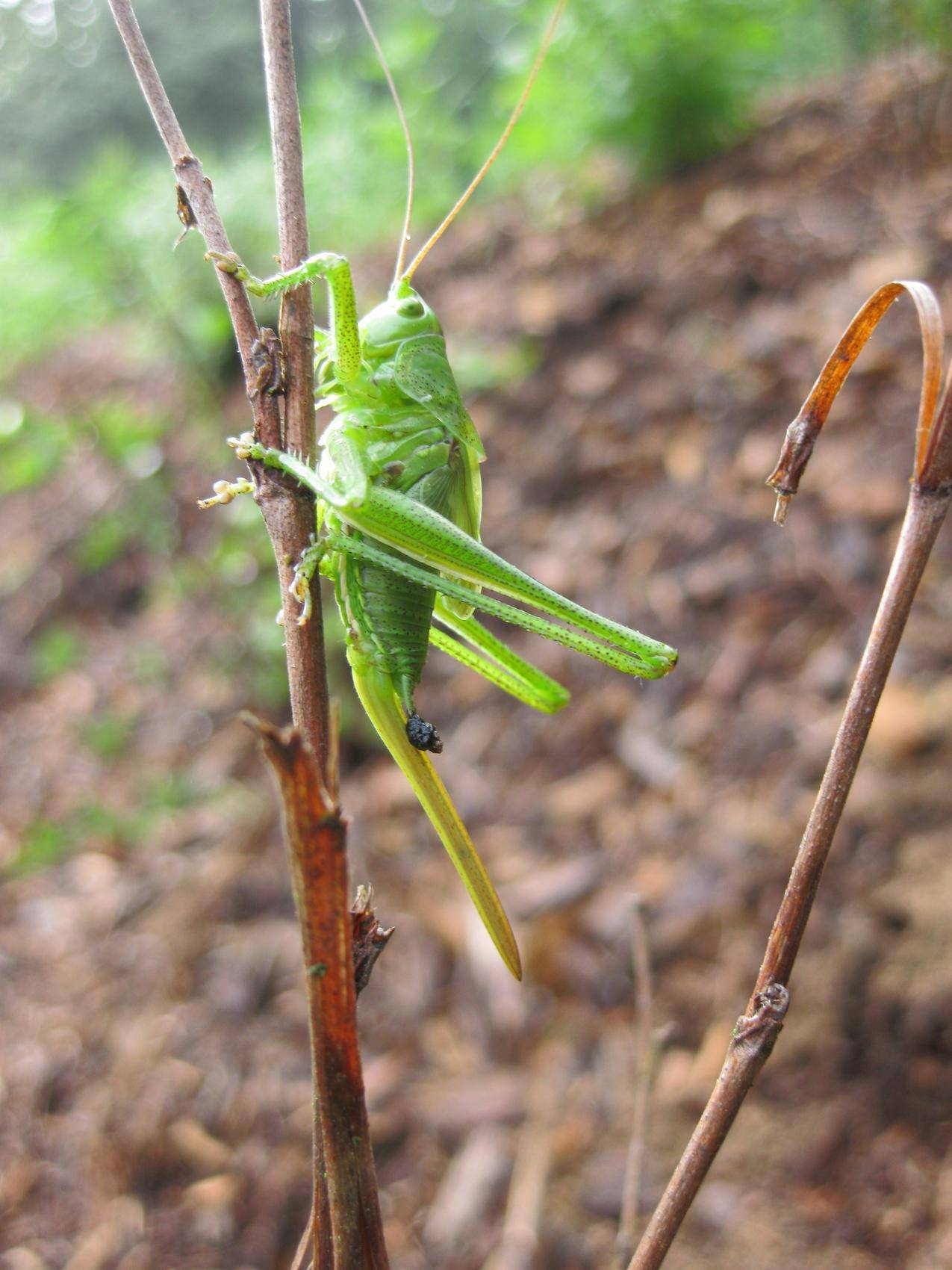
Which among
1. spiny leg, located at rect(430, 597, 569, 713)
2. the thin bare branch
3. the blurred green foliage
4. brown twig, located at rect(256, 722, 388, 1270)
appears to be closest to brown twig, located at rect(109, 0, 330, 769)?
the thin bare branch

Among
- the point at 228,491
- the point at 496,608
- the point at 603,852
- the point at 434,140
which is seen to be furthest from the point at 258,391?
the point at 434,140

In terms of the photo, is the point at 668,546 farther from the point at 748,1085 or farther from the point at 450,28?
the point at 450,28

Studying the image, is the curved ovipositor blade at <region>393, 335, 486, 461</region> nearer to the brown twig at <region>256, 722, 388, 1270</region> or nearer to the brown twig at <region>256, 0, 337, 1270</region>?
the brown twig at <region>256, 0, 337, 1270</region>

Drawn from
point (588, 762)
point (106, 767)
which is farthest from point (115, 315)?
point (588, 762)

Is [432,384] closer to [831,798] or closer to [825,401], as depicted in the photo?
[825,401]

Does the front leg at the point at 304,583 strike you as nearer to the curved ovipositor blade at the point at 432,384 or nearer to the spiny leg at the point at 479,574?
the spiny leg at the point at 479,574
